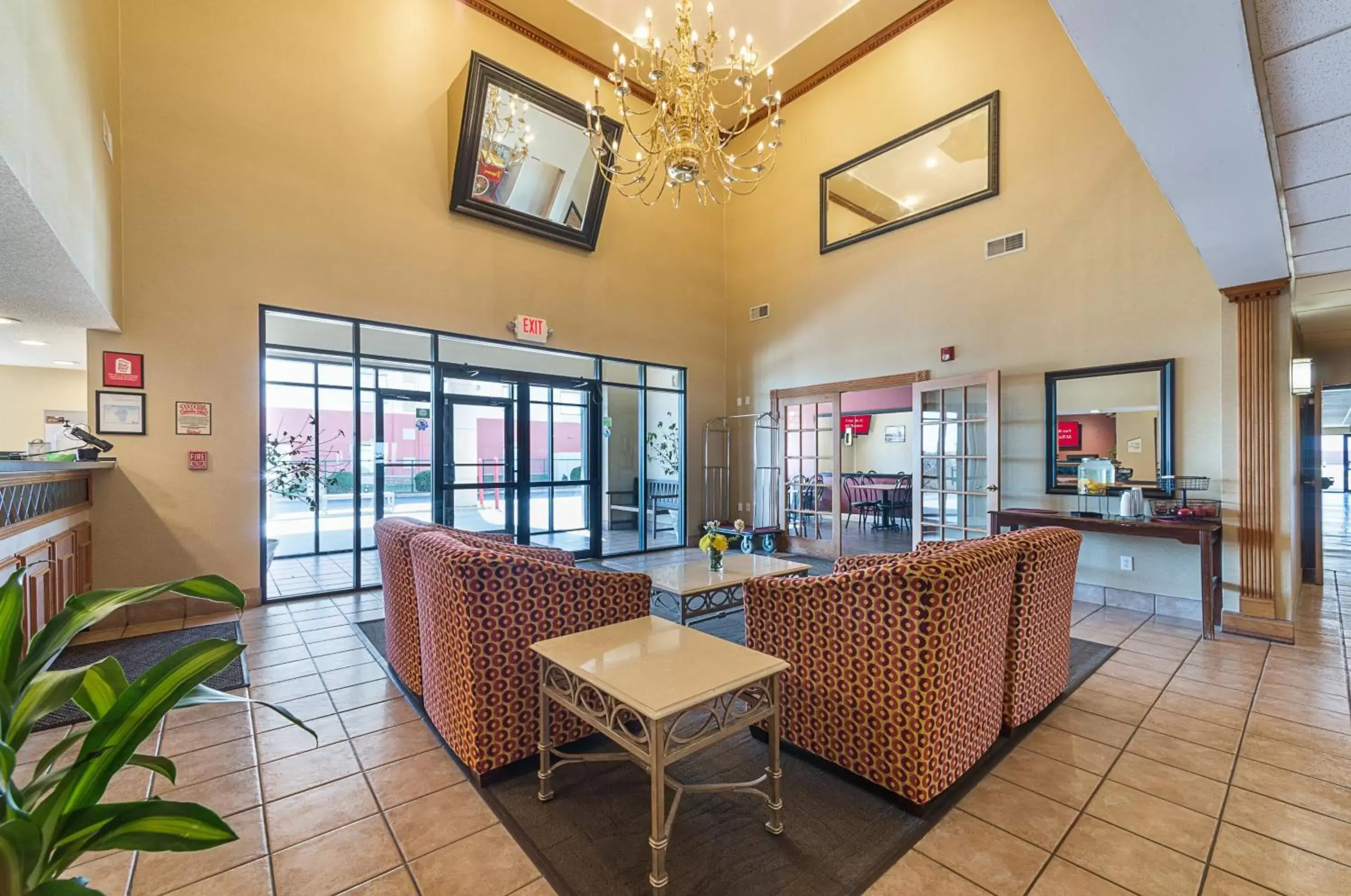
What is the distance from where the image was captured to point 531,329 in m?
6.21

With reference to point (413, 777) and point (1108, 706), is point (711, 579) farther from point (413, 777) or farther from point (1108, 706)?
point (1108, 706)

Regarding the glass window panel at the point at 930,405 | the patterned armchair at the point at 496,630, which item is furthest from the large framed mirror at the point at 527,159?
the patterned armchair at the point at 496,630

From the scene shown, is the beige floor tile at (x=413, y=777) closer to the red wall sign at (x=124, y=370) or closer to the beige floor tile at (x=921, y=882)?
the beige floor tile at (x=921, y=882)

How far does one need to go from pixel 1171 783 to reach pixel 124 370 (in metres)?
6.67

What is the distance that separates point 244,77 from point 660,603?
18.5ft

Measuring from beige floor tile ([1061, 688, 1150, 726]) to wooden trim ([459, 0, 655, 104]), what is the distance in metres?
6.39

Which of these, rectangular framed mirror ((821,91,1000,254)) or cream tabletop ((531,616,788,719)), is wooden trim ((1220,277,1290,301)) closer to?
rectangular framed mirror ((821,91,1000,254))

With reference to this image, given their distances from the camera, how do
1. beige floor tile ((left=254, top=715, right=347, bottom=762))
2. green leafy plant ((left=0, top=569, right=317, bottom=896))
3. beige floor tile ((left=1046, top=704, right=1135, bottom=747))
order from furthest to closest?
beige floor tile ((left=1046, top=704, right=1135, bottom=747)) → beige floor tile ((left=254, top=715, right=347, bottom=762)) → green leafy plant ((left=0, top=569, right=317, bottom=896))

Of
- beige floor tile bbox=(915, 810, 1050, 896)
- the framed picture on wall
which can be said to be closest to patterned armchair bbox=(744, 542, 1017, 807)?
beige floor tile bbox=(915, 810, 1050, 896)

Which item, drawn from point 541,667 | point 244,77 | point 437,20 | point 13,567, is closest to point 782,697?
point 541,667

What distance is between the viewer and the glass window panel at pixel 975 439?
5418 mm

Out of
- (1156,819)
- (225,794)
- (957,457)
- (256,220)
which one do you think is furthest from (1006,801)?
(256,220)

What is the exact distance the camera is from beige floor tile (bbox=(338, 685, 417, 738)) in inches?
106

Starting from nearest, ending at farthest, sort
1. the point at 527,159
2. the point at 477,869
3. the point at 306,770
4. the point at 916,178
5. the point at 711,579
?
1. the point at 477,869
2. the point at 306,770
3. the point at 711,579
4. the point at 527,159
5. the point at 916,178
